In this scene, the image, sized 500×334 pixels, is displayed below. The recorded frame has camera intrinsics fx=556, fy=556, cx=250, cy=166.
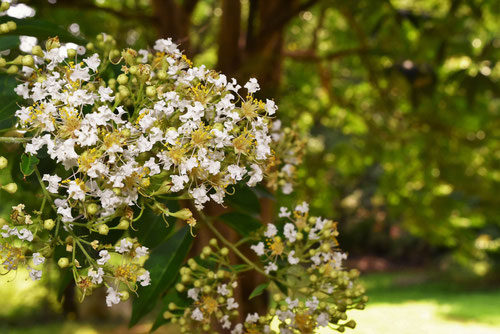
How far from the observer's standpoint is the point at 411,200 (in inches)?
186

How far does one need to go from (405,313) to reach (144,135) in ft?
27.7

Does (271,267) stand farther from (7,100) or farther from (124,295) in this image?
(7,100)

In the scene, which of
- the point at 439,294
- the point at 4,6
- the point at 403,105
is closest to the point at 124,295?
the point at 4,6

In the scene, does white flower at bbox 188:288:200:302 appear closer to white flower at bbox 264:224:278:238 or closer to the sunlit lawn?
white flower at bbox 264:224:278:238

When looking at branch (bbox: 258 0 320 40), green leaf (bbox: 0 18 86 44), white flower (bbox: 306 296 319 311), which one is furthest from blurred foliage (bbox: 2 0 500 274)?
white flower (bbox: 306 296 319 311)

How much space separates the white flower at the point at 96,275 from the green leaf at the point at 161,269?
29cm

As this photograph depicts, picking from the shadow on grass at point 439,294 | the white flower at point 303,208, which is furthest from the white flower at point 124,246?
the shadow on grass at point 439,294

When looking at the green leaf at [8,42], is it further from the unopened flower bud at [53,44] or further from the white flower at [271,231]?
the white flower at [271,231]

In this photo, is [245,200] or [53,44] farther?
[245,200]

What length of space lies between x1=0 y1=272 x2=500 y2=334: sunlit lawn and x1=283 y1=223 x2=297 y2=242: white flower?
5.71 metres

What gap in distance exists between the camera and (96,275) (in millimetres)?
923

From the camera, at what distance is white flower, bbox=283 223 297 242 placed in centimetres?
→ 124

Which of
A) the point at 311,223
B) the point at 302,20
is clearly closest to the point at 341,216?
the point at 302,20

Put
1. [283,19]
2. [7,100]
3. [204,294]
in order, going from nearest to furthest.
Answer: [7,100], [204,294], [283,19]
